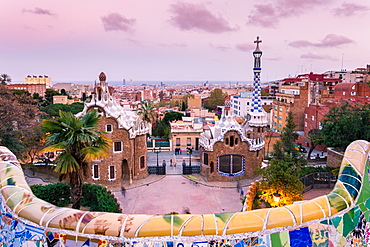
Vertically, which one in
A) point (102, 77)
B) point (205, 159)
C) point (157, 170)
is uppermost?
point (102, 77)

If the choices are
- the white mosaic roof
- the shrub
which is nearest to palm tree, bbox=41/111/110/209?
the shrub

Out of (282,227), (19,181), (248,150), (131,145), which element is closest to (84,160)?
(19,181)

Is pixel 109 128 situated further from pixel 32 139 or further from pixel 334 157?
pixel 334 157

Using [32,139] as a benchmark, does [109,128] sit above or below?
above

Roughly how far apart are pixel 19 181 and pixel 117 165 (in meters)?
18.8

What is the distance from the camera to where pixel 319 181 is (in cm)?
2191

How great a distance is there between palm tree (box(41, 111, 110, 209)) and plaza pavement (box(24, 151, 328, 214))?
742cm

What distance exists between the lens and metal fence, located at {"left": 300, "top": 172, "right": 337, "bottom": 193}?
21.4m

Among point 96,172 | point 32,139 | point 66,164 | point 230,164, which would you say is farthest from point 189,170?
point 66,164

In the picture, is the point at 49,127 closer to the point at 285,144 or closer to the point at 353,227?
the point at 353,227

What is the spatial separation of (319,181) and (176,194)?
1096cm

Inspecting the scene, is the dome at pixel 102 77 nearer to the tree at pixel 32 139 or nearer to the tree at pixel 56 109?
the tree at pixel 32 139

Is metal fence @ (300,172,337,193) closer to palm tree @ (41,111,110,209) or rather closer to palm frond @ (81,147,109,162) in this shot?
palm frond @ (81,147,109,162)

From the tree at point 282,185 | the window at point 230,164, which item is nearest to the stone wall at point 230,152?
the window at point 230,164
